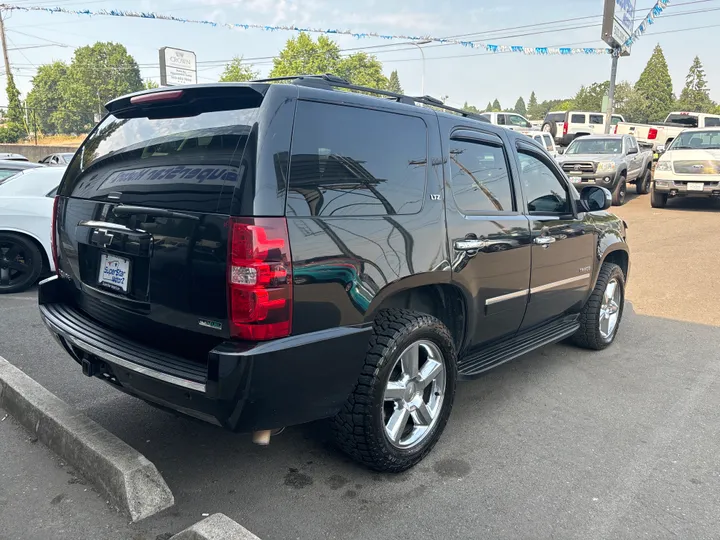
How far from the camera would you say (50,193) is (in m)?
6.84

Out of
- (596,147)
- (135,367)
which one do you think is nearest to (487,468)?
(135,367)

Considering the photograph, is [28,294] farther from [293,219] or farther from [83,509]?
[293,219]

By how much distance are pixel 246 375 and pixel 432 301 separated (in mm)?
1399

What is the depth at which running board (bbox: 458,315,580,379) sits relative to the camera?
140 inches

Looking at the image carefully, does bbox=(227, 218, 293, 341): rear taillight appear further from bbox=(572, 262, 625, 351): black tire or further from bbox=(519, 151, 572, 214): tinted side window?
bbox=(572, 262, 625, 351): black tire

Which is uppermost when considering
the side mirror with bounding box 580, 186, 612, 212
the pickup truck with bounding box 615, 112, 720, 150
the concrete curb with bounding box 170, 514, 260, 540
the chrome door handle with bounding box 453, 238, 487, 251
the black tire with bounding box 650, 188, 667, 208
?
the pickup truck with bounding box 615, 112, 720, 150

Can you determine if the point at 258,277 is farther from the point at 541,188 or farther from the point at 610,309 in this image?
the point at 610,309

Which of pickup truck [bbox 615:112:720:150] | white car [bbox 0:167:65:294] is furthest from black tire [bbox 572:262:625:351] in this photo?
pickup truck [bbox 615:112:720:150]

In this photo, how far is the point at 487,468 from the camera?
3129mm

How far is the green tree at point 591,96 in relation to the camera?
2778 inches

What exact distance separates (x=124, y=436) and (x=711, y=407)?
3.81 meters

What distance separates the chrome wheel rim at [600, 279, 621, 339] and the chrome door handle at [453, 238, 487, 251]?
2.11 m

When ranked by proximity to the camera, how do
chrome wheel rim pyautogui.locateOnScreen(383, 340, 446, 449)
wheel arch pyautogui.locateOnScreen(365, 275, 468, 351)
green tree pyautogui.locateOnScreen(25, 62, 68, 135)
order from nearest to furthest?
wheel arch pyautogui.locateOnScreen(365, 275, 468, 351), chrome wheel rim pyautogui.locateOnScreen(383, 340, 446, 449), green tree pyautogui.locateOnScreen(25, 62, 68, 135)

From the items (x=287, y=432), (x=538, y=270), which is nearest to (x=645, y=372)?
(x=538, y=270)
